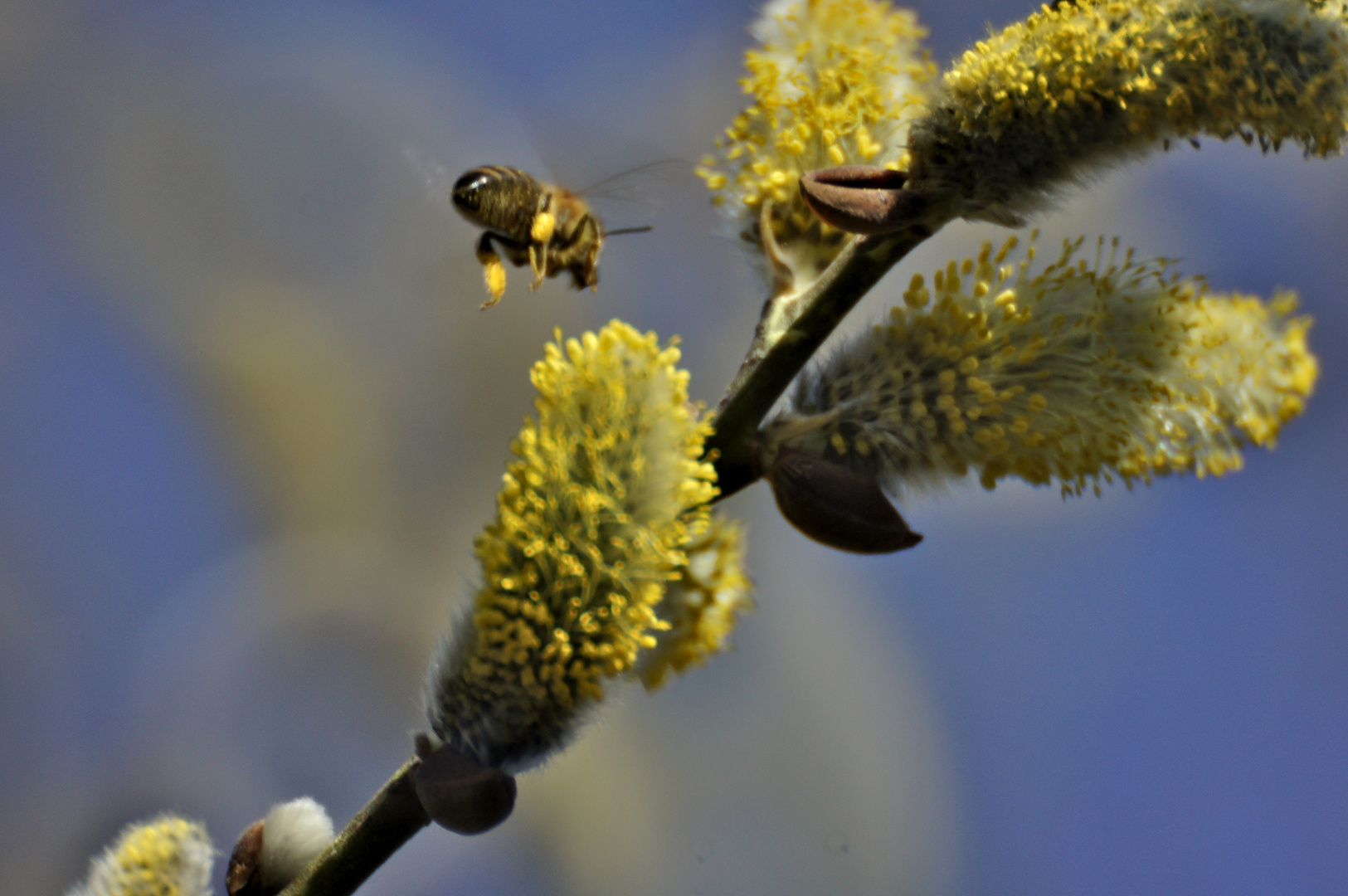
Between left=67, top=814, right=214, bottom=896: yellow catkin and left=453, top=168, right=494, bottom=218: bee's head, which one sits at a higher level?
left=453, top=168, right=494, bottom=218: bee's head

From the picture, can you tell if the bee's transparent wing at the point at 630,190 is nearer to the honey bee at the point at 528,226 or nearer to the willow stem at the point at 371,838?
the honey bee at the point at 528,226

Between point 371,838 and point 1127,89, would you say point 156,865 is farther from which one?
point 1127,89

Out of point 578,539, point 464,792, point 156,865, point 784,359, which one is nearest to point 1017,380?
point 784,359

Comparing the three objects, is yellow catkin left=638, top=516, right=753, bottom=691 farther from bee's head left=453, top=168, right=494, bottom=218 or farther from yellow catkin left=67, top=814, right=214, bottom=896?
yellow catkin left=67, top=814, right=214, bottom=896

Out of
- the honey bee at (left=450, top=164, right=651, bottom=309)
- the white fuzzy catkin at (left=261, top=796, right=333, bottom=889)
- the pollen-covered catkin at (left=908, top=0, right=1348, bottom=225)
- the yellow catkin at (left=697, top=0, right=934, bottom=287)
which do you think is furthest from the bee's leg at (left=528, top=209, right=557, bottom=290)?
the white fuzzy catkin at (left=261, top=796, right=333, bottom=889)

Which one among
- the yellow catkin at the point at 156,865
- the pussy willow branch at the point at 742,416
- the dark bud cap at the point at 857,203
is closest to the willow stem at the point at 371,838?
the pussy willow branch at the point at 742,416
